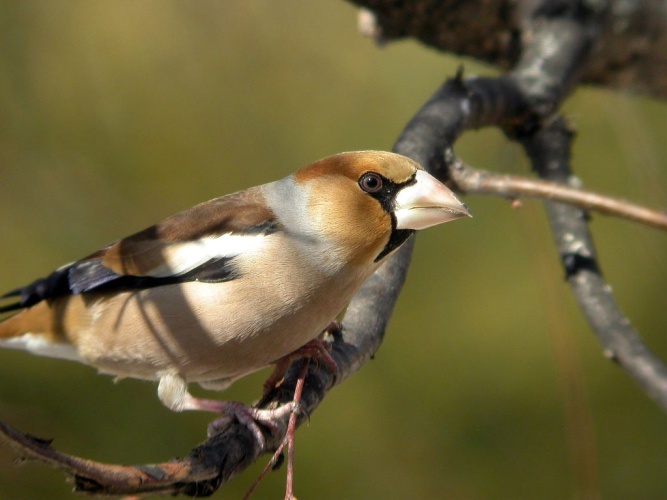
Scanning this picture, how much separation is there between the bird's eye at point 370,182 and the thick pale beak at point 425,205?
0.07 m

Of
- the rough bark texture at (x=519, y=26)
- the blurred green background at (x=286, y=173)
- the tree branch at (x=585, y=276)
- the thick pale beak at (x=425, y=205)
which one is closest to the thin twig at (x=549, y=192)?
the tree branch at (x=585, y=276)

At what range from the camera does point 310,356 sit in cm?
217

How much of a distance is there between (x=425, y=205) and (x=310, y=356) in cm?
50

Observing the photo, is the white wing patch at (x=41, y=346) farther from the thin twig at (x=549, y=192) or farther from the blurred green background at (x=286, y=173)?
the thin twig at (x=549, y=192)

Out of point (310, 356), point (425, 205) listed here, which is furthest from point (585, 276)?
point (310, 356)

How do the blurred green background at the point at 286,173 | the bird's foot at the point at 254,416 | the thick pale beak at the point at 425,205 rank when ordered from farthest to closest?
the blurred green background at the point at 286,173
the thick pale beak at the point at 425,205
the bird's foot at the point at 254,416

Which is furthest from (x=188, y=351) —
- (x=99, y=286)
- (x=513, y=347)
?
(x=513, y=347)

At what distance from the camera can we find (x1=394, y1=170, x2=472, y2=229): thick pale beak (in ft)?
7.42

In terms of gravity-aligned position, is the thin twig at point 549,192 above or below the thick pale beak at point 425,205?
below

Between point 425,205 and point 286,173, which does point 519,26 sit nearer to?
point 286,173

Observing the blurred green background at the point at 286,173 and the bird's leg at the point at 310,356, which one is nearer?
the bird's leg at the point at 310,356

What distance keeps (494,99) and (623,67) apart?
1.09 meters

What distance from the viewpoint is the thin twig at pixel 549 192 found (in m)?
2.56

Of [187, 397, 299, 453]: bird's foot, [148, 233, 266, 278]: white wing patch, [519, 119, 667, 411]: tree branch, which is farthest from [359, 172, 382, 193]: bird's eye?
[519, 119, 667, 411]: tree branch
